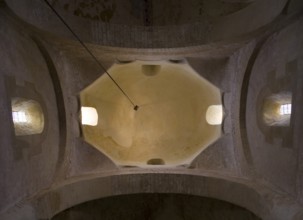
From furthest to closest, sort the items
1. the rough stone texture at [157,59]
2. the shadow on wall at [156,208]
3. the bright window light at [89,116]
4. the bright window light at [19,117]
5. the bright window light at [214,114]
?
the shadow on wall at [156,208] → the bright window light at [214,114] → the bright window light at [89,116] → the bright window light at [19,117] → the rough stone texture at [157,59]

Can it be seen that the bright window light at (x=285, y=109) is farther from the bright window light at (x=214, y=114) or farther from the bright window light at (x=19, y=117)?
the bright window light at (x=19, y=117)

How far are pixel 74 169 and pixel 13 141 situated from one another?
1.96 m

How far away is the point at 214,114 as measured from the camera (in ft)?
24.3

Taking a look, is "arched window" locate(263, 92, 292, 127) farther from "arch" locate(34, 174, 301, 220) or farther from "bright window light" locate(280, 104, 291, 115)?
"arch" locate(34, 174, 301, 220)

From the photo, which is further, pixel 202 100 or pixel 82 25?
pixel 202 100

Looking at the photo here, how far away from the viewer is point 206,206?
7473mm

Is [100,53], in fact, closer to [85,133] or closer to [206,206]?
[85,133]

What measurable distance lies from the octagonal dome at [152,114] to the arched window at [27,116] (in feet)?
4.43

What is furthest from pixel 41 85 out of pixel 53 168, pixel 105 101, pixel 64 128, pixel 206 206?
pixel 206 206

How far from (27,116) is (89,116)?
6.80 ft

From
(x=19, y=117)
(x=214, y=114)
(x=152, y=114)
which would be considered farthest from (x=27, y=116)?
(x=214, y=114)

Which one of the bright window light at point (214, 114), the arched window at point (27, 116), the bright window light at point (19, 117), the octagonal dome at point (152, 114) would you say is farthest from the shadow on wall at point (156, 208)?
the bright window light at point (19, 117)

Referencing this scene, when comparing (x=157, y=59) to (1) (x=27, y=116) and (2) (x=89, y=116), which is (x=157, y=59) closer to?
(2) (x=89, y=116)

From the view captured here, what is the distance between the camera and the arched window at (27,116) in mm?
4971
